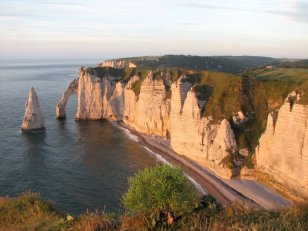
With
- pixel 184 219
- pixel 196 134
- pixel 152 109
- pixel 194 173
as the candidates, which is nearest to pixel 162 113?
pixel 152 109

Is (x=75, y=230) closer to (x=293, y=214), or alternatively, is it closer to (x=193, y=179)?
(x=293, y=214)

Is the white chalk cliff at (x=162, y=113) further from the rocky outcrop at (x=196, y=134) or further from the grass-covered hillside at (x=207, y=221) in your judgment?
the grass-covered hillside at (x=207, y=221)

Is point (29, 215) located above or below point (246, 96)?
below

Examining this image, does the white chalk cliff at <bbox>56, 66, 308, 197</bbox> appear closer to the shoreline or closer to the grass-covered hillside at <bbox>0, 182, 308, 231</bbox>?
the shoreline

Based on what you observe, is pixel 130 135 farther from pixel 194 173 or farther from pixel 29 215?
pixel 29 215

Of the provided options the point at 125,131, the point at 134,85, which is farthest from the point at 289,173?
the point at 134,85
